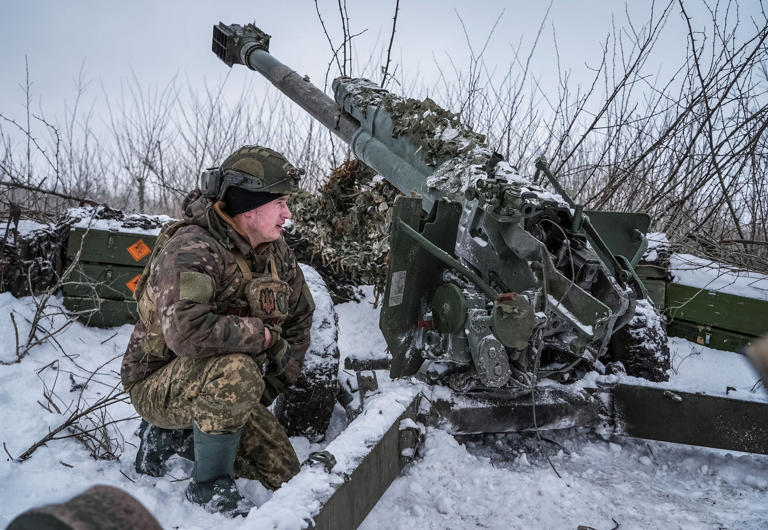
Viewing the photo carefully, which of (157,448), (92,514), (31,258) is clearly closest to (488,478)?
(157,448)

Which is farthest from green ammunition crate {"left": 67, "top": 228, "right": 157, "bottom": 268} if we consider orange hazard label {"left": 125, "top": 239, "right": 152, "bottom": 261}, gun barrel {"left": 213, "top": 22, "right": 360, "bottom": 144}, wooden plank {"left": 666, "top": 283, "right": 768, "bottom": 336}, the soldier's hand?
wooden plank {"left": 666, "top": 283, "right": 768, "bottom": 336}

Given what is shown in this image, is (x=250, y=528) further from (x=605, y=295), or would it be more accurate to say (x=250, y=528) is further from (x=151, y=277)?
(x=605, y=295)

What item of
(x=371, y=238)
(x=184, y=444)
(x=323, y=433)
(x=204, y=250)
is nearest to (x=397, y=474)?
(x=323, y=433)

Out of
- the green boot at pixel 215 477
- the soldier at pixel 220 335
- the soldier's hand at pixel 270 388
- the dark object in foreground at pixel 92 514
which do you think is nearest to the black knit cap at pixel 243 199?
the soldier at pixel 220 335

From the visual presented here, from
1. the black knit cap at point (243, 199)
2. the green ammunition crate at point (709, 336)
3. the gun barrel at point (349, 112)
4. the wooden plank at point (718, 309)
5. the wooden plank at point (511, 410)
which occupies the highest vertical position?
the gun barrel at point (349, 112)

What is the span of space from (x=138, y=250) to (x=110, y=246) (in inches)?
8.4

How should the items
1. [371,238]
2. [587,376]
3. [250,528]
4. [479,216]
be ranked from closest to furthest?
[250,528], [479,216], [587,376], [371,238]

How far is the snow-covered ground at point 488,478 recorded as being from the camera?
2.35 m

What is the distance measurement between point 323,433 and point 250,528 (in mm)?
1683

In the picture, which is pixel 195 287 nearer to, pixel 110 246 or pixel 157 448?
pixel 157 448

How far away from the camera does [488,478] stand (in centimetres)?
266

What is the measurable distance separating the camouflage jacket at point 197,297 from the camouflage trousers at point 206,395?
0.23ft

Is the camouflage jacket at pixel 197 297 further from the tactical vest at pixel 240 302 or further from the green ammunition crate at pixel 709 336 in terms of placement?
the green ammunition crate at pixel 709 336

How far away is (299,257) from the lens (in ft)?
17.0
